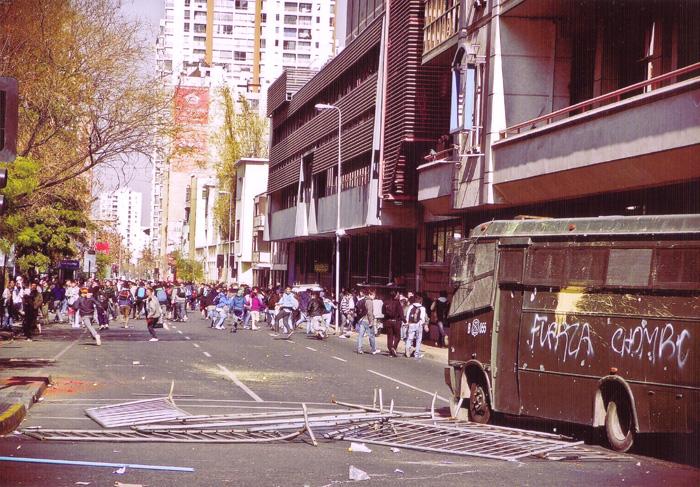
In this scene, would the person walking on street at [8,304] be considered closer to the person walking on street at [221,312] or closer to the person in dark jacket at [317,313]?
the person walking on street at [221,312]

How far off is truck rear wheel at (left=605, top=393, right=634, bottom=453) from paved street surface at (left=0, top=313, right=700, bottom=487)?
0.32 m

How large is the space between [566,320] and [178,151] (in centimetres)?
1545

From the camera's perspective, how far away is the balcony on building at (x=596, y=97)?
20391 millimetres

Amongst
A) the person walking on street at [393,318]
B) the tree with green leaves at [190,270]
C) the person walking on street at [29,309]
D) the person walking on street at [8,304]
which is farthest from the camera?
the tree with green leaves at [190,270]

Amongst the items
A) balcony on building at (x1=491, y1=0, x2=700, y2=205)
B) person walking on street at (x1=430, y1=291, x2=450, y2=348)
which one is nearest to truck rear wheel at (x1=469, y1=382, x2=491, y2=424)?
balcony on building at (x1=491, y1=0, x2=700, y2=205)

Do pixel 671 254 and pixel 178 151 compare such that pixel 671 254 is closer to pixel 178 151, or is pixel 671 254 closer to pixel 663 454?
Answer: pixel 663 454

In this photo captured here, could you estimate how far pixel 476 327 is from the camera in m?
15.5

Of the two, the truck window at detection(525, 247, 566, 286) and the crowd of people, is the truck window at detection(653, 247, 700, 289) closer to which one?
the truck window at detection(525, 247, 566, 286)

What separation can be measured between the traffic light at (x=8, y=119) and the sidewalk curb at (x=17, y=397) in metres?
3.59

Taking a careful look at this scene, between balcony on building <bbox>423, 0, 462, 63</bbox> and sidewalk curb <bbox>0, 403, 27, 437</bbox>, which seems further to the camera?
balcony on building <bbox>423, 0, 462, 63</bbox>

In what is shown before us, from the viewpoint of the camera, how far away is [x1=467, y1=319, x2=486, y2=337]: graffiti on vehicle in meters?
15.4

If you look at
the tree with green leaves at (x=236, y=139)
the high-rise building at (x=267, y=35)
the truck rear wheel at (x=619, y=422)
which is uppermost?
the high-rise building at (x=267, y=35)

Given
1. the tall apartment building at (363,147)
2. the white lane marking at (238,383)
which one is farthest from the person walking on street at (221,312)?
the white lane marking at (238,383)

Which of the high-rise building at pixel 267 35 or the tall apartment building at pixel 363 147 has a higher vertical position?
the high-rise building at pixel 267 35
